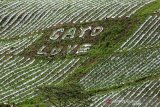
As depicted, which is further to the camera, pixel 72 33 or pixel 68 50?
pixel 72 33

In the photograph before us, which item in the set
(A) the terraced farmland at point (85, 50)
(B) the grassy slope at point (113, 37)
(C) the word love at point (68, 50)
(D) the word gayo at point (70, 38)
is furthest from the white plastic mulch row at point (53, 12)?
(C) the word love at point (68, 50)

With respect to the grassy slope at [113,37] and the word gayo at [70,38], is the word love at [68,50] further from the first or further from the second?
the grassy slope at [113,37]

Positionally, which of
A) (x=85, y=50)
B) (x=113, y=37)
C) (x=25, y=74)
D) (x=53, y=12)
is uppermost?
(x=113, y=37)

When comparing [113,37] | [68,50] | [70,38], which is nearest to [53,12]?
[70,38]

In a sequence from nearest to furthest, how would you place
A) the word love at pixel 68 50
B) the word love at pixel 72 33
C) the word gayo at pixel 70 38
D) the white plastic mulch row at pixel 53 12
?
the word love at pixel 68 50
the word gayo at pixel 70 38
the word love at pixel 72 33
the white plastic mulch row at pixel 53 12

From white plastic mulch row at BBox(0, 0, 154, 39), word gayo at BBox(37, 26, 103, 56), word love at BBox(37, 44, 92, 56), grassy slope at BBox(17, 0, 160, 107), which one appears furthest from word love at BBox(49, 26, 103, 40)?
white plastic mulch row at BBox(0, 0, 154, 39)

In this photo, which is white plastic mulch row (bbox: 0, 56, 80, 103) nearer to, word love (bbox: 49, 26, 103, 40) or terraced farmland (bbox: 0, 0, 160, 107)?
terraced farmland (bbox: 0, 0, 160, 107)

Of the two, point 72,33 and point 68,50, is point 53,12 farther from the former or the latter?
point 68,50

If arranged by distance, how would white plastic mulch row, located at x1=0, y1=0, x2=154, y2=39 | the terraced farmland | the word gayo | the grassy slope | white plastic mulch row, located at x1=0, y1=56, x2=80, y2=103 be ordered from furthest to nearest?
white plastic mulch row, located at x1=0, y1=0, x2=154, y2=39 < the word gayo < the grassy slope < white plastic mulch row, located at x1=0, y1=56, x2=80, y2=103 < the terraced farmland
